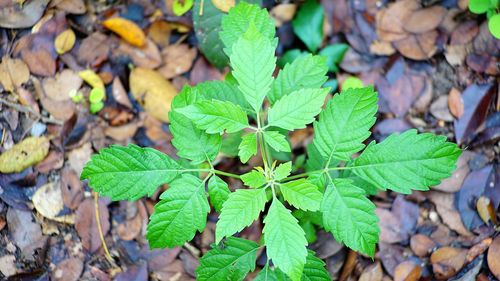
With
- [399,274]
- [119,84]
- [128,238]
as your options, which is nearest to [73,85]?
[119,84]

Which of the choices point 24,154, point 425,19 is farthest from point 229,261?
point 425,19

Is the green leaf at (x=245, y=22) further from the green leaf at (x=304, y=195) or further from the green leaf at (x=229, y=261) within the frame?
the green leaf at (x=229, y=261)

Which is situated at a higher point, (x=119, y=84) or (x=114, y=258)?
(x=119, y=84)

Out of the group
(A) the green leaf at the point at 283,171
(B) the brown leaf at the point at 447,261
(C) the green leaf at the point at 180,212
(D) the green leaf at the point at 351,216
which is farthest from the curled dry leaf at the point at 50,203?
(B) the brown leaf at the point at 447,261

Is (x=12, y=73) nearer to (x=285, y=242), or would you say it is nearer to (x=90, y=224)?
(x=90, y=224)

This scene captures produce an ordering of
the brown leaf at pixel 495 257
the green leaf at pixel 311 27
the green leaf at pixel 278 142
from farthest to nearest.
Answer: the green leaf at pixel 311 27 → the brown leaf at pixel 495 257 → the green leaf at pixel 278 142

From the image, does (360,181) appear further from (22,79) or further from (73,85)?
(22,79)
